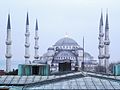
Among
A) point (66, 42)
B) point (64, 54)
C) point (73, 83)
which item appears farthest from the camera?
point (66, 42)

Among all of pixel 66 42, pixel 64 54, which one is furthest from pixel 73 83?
pixel 66 42

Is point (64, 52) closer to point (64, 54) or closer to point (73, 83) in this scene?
point (64, 54)

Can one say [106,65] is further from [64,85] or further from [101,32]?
[64,85]

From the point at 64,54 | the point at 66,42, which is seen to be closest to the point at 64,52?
the point at 64,54

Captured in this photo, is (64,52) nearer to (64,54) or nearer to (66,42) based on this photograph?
(64,54)

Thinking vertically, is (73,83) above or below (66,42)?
below

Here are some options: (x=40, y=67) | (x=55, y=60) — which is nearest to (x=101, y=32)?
(x=55, y=60)

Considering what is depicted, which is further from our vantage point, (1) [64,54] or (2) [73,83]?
(1) [64,54]

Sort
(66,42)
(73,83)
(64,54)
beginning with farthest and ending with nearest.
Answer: (66,42) < (64,54) < (73,83)

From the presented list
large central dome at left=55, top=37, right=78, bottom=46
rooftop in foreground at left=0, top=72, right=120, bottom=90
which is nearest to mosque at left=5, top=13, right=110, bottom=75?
large central dome at left=55, top=37, right=78, bottom=46

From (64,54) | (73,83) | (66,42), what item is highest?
(66,42)

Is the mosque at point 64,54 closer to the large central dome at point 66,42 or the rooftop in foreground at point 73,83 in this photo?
the large central dome at point 66,42

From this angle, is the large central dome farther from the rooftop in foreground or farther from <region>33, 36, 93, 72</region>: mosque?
the rooftop in foreground

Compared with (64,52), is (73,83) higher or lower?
lower
